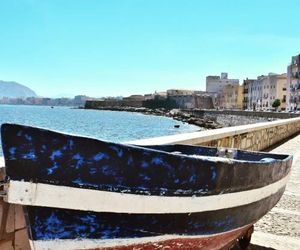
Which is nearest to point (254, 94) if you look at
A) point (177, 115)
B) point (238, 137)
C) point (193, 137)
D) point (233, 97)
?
point (233, 97)

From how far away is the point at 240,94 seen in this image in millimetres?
129375

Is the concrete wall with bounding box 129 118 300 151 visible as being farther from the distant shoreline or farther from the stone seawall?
the distant shoreline

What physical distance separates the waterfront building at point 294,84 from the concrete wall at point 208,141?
69.8 meters

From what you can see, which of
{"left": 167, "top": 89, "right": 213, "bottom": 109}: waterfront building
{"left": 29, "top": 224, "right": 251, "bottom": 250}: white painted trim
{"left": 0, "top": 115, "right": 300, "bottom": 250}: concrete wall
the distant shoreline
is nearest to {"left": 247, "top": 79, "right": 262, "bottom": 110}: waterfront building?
the distant shoreline

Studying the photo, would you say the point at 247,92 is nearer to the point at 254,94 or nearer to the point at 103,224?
the point at 254,94

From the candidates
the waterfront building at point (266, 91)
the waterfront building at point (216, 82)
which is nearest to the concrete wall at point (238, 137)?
the waterfront building at point (266, 91)

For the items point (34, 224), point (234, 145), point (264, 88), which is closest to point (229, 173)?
point (34, 224)

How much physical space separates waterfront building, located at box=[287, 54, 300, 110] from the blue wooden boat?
8800 cm

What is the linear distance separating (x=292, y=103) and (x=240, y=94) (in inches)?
1583

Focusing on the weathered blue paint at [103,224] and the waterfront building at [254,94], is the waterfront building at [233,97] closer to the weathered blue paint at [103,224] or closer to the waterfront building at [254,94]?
the waterfront building at [254,94]

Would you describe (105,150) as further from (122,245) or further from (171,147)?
(171,147)

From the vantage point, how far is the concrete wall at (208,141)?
2.97 meters

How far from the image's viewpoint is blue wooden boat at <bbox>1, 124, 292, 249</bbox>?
8.46 ft

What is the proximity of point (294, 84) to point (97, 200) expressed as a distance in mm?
93106
